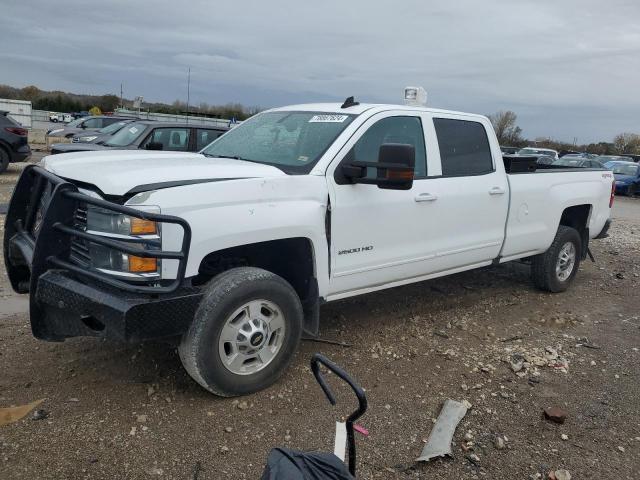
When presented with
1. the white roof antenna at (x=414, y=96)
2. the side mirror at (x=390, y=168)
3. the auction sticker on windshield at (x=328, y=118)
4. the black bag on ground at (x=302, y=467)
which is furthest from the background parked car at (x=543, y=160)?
the black bag on ground at (x=302, y=467)

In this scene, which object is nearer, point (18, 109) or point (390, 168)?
point (390, 168)

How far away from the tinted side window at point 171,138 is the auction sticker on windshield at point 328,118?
6474 mm

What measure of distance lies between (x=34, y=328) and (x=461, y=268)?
354 centimetres

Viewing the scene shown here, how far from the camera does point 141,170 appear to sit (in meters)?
3.39

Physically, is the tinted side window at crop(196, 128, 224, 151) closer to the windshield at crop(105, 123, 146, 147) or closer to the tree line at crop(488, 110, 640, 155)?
the windshield at crop(105, 123, 146, 147)

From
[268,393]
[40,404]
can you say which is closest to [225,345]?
[268,393]

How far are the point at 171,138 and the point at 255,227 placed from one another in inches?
305

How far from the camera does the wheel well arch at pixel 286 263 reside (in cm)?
376

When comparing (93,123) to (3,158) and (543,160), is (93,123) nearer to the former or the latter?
(3,158)

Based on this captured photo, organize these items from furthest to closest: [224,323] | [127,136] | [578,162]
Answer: [578,162] < [127,136] < [224,323]

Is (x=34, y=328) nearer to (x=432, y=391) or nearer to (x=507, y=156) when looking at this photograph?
(x=432, y=391)

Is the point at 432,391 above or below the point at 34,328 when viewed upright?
below

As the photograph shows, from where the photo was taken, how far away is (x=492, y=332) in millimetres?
5172

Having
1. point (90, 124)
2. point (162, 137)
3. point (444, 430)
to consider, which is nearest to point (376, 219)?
point (444, 430)
